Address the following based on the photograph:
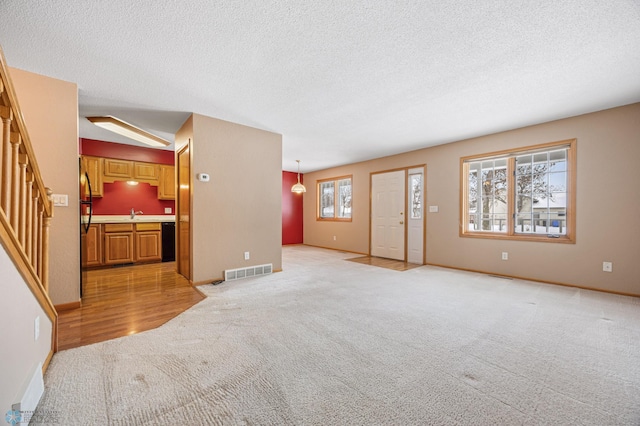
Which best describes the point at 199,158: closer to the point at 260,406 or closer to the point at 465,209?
the point at 260,406

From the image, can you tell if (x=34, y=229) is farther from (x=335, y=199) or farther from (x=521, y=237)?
(x=335, y=199)

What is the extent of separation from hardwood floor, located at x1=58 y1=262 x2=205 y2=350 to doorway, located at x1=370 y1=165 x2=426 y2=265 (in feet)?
13.8

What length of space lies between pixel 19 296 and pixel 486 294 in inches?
170

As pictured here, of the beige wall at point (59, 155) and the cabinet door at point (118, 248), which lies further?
the cabinet door at point (118, 248)

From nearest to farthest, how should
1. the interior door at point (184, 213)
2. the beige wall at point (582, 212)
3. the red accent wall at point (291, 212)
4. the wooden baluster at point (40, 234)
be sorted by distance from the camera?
the wooden baluster at point (40, 234)
the beige wall at point (582, 212)
the interior door at point (184, 213)
the red accent wall at point (291, 212)

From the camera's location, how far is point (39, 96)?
2.66 metres

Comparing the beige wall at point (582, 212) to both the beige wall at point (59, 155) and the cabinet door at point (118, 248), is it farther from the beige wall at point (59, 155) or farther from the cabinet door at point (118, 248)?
the cabinet door at point (118, 248)

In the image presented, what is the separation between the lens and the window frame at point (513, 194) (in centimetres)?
370

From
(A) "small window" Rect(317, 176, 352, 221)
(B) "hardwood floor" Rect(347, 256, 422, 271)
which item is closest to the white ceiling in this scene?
(B) "hardwood floor" Rect(347, 256, 422, 271)

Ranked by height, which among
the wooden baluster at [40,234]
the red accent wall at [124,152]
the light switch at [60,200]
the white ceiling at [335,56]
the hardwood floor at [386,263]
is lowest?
the hardwood floor at [386,263]

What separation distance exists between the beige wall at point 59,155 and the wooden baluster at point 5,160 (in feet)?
5.65

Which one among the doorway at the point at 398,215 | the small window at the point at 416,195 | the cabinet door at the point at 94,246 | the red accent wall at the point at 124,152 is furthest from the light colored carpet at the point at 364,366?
the red accent wall at the point at 124,152

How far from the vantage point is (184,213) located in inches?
163

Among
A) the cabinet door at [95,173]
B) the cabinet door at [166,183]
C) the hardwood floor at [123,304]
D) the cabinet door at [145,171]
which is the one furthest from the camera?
the cabinet door at [166,183]
